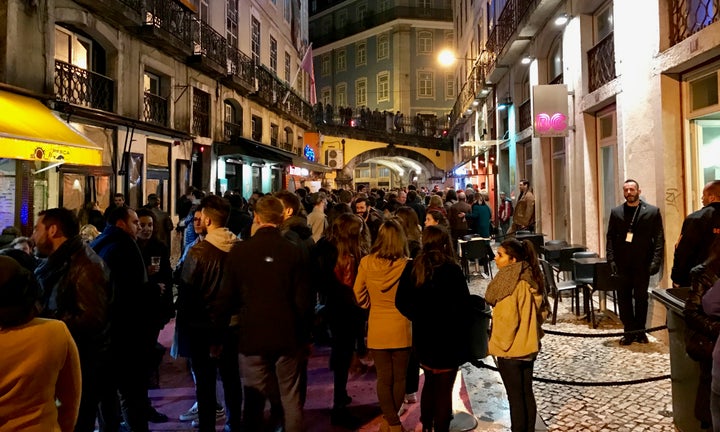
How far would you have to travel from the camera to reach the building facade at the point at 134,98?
8914 millimetres

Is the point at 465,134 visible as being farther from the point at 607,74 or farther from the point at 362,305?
the point at 362,305

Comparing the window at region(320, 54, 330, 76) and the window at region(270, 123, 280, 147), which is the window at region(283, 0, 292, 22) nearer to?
the window at region(270, 123, 280, 147)

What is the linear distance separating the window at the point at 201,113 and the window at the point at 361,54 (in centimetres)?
2948

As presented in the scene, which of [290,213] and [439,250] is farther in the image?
[290,213]

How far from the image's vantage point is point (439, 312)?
3607mm

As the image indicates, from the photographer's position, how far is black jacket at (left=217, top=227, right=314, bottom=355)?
3.38 meters

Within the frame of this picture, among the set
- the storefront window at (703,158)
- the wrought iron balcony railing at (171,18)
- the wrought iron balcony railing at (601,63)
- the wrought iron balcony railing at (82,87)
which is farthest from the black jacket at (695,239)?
the wrought iron balcony railing at (171,18)

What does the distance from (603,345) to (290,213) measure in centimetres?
432

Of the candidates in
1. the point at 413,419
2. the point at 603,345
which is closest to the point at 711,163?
the point at 603,345

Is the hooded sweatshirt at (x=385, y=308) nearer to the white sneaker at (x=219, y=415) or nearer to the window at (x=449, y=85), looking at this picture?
the white sneaker at (x=219, y=415)

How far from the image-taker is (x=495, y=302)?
3.75 metres

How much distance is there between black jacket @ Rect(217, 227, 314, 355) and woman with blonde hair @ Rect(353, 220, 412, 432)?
2.23 ft

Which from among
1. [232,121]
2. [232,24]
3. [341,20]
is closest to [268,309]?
[232,121]

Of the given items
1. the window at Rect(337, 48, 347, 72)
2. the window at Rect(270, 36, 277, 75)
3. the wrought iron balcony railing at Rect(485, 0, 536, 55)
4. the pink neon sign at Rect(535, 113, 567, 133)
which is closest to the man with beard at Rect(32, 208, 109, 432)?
the pink neon sign at Rect(535, 113, 567, 133)
